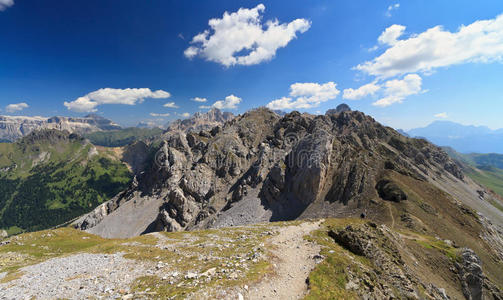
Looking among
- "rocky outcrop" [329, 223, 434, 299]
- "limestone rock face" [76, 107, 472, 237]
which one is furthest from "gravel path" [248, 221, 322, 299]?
"limestone rock face" [76, 107, 472, 237]

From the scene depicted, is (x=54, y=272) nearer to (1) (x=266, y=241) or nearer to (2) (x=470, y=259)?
(1) (x=266, y=241)

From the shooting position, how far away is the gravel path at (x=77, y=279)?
1759 cm

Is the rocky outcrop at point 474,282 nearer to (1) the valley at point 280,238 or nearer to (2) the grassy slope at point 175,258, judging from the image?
(1) the valley at point 280,238

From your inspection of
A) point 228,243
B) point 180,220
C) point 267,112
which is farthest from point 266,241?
point 267,112

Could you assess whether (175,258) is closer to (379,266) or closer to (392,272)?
(379,266)

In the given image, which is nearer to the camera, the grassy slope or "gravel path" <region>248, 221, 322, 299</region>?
the grassy slope

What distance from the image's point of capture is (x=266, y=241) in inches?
1345

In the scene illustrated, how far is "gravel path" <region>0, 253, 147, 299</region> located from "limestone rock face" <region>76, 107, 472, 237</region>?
56.3 meters

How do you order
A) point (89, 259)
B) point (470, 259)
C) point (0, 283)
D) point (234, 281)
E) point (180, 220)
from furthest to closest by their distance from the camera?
1. point (180, 220)
2. point (470, 259)
3. point (89, 259)
4. point (0, 283)
5. point (234, 281)

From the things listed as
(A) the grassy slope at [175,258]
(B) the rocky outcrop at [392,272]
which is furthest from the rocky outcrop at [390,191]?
(A) the grassy slope at [175,258]

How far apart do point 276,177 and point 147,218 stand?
266 feet

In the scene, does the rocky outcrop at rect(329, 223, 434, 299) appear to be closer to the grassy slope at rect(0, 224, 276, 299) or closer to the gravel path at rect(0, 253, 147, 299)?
the grassy slope at rect(0, 224, 276, 299)

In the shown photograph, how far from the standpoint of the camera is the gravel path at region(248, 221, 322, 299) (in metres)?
18.0

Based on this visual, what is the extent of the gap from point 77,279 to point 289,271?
23691mm
